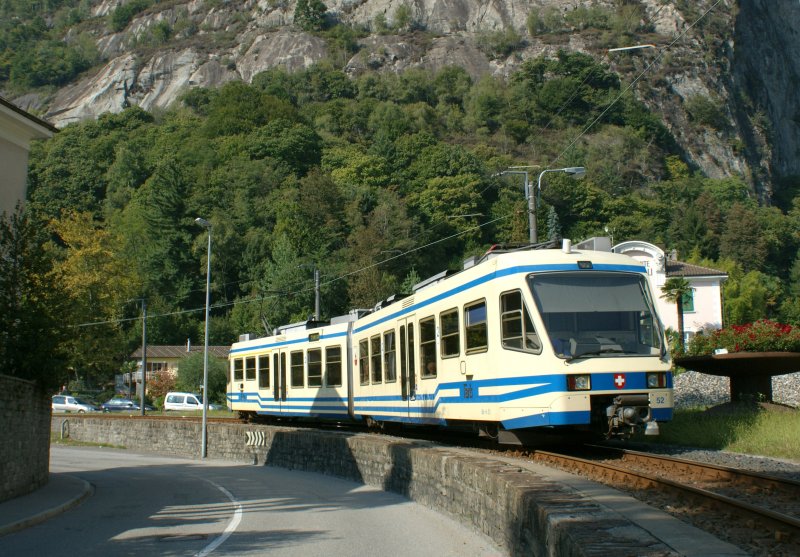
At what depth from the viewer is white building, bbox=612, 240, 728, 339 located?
61.8 m

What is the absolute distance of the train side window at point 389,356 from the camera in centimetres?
1928

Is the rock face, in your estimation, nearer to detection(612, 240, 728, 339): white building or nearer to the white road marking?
detection(612, 240, 728, 339): white building

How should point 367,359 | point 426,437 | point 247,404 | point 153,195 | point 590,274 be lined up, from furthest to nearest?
point 153,195
point 247,404
point 367,359
point 426,437
point 590,274

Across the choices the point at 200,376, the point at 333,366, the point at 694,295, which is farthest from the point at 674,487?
the point at 694,295

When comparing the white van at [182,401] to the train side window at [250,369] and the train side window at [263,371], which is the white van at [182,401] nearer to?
the train side window at [250,369]

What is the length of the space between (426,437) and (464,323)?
551 centimetres

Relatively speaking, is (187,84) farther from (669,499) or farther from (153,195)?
(669,499)

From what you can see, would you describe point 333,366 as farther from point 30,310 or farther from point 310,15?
point 310,15

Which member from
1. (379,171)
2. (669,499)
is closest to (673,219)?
(379,171)

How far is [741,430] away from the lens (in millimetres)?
15312

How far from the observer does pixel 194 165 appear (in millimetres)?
116875

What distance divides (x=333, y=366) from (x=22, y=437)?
360 inches

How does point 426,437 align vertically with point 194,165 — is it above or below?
below

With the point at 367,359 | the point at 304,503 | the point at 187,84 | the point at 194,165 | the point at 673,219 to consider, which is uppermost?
the point at 187,84
